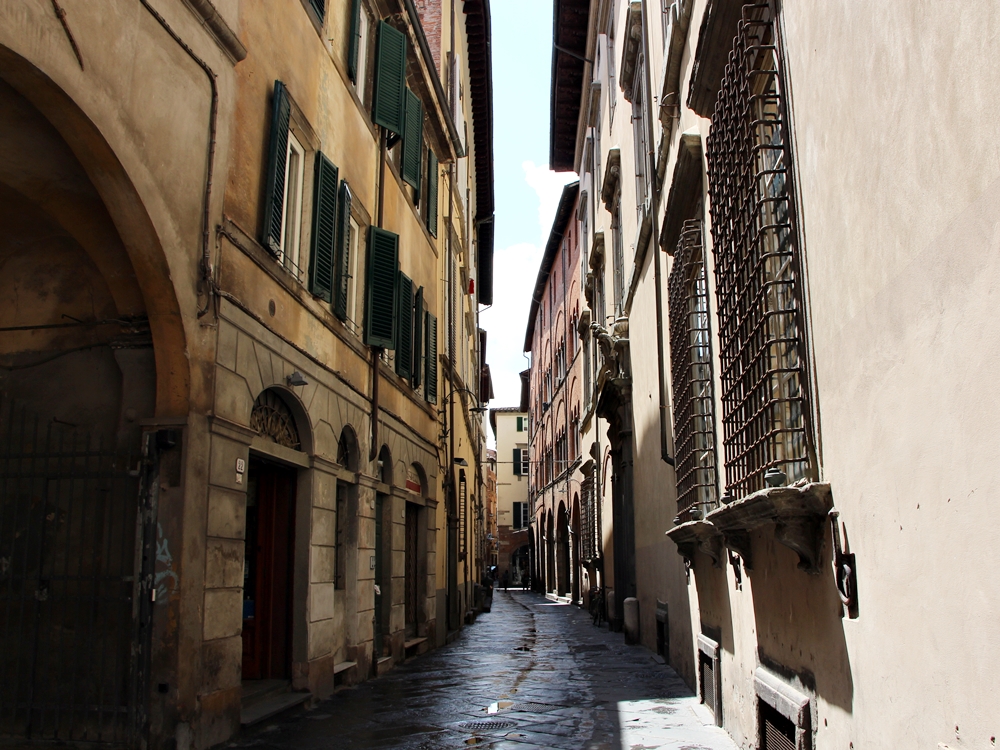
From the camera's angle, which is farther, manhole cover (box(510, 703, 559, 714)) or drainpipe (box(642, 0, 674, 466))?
drainpipe (box(642, 0, 674, 466))

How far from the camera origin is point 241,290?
7.29m

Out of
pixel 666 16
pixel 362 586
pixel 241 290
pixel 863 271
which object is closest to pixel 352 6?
pixel 666 16

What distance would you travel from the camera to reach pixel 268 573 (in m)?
8.92

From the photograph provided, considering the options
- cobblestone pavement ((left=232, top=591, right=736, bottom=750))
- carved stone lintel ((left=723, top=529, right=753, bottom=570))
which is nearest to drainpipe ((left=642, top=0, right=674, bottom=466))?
cobblestone pavement ((left=232, top=591, right=736, bottom=750))

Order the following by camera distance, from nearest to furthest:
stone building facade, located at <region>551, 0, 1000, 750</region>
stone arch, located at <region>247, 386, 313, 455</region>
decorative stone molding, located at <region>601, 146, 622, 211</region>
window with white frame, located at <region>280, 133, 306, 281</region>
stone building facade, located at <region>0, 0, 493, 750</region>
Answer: stone building facade, located at <region>551, 0, 1000, 750</region> → stone building facade, located at <region>0, 0, 493, 750</region> → stone arch, located at <region>247, 386, 313, 455</region> → window with white frame, located at <region>280, 133, 306, 281</region> → decorative stone molding, located at <region>601, 146, 622, 211</region>

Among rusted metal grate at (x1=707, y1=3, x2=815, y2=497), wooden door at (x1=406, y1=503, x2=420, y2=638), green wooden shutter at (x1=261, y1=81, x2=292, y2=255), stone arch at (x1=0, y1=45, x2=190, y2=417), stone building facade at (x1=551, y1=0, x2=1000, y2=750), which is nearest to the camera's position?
stone building facade at (x1=551, y1=0, x2=1000, y2=750)

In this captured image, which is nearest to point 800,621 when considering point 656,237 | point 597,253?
point 656,237

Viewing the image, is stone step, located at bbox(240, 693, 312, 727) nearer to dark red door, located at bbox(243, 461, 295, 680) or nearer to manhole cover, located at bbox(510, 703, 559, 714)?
dark red door, located at bbox(243, 461, 295, 680)

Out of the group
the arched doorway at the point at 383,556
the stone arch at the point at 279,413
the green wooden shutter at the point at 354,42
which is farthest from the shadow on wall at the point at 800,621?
the green wooden shutter at the point at 354,42

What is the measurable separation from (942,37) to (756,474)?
9.47 ft

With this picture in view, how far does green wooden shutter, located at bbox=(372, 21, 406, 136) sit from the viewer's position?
12086 millimetres

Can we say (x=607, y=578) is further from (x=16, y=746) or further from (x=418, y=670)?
(x=16, y=746)

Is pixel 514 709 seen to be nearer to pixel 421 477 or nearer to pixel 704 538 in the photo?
pixel 704 538

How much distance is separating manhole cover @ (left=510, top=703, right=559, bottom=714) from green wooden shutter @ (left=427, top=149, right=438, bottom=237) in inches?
368
